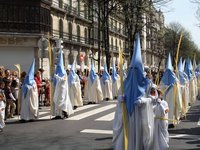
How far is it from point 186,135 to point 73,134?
3094 millimetres

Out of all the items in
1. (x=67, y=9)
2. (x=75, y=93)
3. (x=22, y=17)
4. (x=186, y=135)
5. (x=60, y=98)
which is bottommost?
(x=186, y=135)

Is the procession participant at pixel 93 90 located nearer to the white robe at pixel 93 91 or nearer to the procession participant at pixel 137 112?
the white robe at pixel 93 91

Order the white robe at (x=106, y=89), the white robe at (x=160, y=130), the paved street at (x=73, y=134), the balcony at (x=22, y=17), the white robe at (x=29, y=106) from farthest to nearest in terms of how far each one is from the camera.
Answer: the balcony at (x=22, y=17) → the white robe at (x=106, y=89) → the white robe at (x=29, y=106) → the paved street at (x=73, y=134) → the white robe at (x=160, y=130)

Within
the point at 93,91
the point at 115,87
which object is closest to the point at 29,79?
the point at 93,91

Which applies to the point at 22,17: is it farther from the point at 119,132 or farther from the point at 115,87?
the point at 119,132

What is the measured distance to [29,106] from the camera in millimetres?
14562

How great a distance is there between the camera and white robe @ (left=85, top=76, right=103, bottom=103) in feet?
72.2

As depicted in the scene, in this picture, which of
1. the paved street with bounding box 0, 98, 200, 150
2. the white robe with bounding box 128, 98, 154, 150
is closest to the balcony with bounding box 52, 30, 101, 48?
the paved street with bounding box 0, 98, 200, 150

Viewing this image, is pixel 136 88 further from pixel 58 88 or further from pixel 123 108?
→ pixel 58 88

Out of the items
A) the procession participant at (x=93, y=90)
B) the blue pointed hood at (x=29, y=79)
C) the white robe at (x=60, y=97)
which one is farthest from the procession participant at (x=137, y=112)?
the procession participant at (x=93, y=90)

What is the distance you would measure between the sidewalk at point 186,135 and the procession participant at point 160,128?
838mm

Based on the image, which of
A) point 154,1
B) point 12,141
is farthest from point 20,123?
point 154,1

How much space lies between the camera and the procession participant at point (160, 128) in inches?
349

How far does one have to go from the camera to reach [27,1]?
1521 inches
